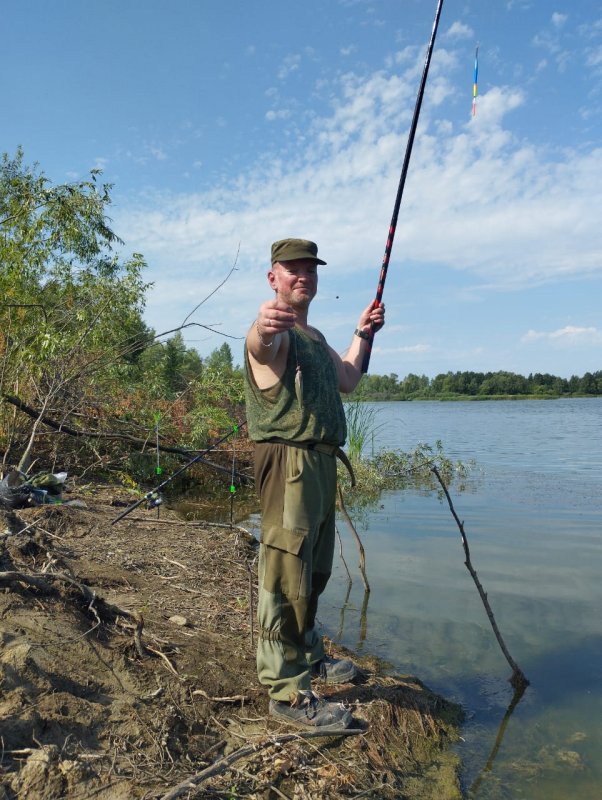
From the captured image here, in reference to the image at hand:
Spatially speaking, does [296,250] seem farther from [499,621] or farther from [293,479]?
[499,621]

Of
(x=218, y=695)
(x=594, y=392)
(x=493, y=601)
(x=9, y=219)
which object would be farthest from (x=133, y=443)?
(x=594, y=392)

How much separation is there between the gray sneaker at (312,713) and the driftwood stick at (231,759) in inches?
1.2

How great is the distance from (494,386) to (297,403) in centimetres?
7233

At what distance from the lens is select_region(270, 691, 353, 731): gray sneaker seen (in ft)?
9.04

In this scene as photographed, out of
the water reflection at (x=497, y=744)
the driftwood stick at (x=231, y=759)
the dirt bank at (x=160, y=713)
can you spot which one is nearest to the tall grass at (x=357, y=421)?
the dirt bank at (x=160, y=713)

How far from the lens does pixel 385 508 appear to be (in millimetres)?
9750

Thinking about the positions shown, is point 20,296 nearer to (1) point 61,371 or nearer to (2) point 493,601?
(1) point 61,371

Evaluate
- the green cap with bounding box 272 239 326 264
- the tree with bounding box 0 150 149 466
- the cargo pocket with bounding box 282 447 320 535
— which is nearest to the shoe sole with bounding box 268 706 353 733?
the cargo pocket with bounding box 282 447 320 535

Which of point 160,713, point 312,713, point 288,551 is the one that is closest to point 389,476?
point 312,713

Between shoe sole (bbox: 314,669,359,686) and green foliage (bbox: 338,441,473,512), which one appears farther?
green foliage (bbox: 338,441,473,512)

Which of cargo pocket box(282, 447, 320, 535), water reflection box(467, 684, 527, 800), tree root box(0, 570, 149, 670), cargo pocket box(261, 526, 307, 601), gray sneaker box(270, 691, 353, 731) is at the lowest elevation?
water reflection box(467, 684, 527, 800)

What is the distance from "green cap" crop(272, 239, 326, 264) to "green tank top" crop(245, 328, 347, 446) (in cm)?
32

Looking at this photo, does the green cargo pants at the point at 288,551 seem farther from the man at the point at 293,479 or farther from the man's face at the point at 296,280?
the man's face at the point at 296,280

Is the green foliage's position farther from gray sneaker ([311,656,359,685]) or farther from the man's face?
the man's face
